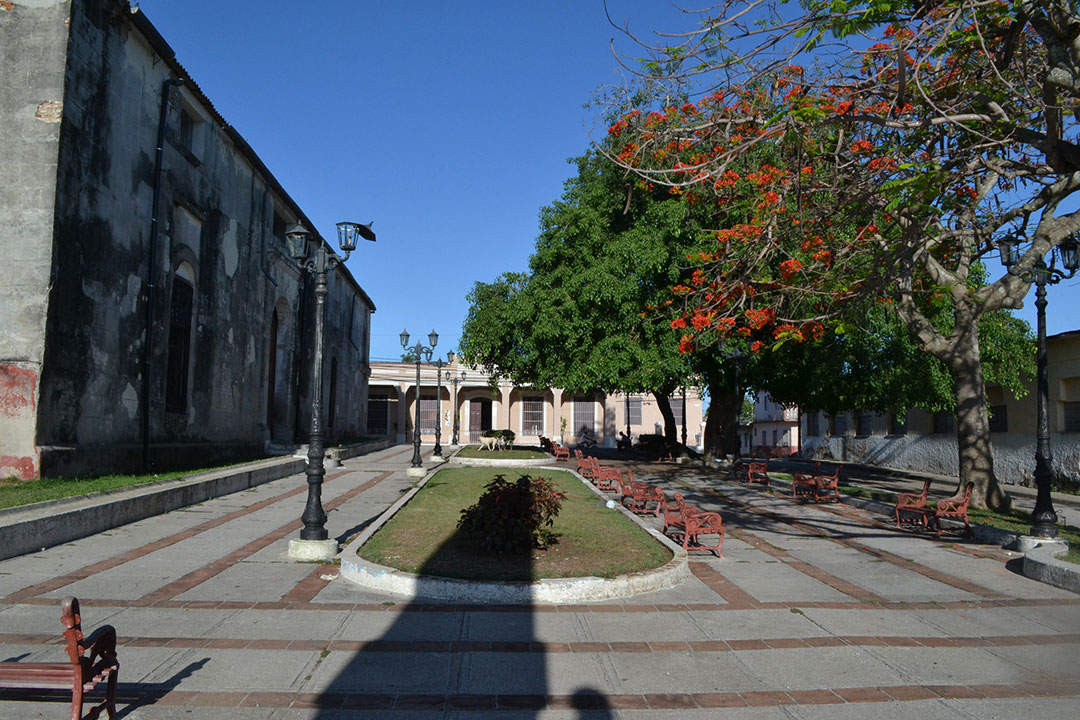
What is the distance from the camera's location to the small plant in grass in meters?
8.12

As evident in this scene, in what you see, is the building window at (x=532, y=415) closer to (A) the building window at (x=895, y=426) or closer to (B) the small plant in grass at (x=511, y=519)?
(A) the building window at (x=895, y=426)

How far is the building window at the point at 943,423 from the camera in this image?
2678 centimetres

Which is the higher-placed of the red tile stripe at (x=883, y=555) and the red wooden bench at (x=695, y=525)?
the red wooden bench at (x=695, y=525)

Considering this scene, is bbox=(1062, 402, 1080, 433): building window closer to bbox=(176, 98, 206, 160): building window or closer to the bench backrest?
the bench backrest

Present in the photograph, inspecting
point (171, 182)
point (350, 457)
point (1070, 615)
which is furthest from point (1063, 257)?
point (350, 457)

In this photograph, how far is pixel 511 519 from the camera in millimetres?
8164

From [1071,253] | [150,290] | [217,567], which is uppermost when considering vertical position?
[150,290]

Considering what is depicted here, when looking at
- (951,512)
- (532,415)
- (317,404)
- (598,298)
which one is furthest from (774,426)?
(317,404)

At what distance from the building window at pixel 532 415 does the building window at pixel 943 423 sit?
81.1 ft

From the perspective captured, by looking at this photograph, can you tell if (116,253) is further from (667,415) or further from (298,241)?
(667,415)

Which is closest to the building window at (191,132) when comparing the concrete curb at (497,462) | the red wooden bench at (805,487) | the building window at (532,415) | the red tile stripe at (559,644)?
the concrete curb at (497,462)

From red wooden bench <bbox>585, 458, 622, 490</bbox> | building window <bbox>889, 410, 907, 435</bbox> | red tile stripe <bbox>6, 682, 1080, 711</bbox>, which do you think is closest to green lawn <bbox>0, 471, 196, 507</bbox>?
red tile stripe <bbox>6, 682, 1080, 711</bbox>

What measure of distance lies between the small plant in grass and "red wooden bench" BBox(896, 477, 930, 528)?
6515 mm

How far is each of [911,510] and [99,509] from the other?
12165 millimetres
